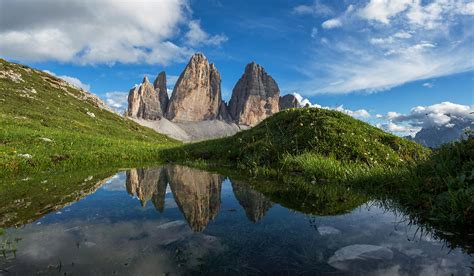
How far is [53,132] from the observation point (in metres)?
27.0

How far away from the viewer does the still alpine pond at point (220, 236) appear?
12.9 feet

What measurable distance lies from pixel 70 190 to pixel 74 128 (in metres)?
35.7

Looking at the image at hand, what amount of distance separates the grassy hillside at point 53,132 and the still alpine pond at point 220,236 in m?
8.37

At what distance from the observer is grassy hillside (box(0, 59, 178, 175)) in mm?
→ 16094

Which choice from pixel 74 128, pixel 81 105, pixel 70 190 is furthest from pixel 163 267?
pixel 81 105

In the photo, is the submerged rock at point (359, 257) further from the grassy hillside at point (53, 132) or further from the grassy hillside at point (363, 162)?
the grassy hillside at point (53, 132)

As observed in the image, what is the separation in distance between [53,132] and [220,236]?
88.7 ft

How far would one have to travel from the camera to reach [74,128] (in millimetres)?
41062

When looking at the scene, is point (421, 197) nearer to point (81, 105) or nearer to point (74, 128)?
point (74, 128)

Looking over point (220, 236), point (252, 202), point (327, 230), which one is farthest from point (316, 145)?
point (220, 236)

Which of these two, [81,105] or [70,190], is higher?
[81,105]

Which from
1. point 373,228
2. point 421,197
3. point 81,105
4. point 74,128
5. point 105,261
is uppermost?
point 81,105

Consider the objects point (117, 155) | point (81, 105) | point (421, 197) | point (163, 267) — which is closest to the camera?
point (163, 267)

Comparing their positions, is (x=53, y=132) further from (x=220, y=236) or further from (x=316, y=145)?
(x=220, y=236)
